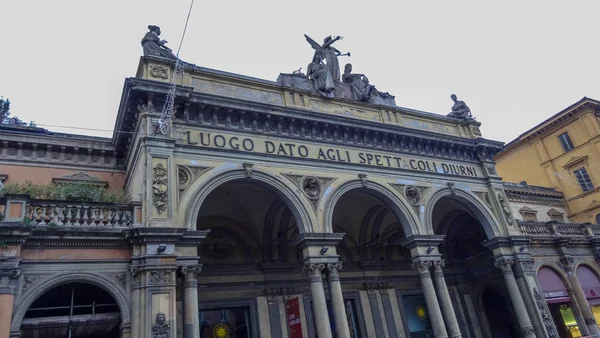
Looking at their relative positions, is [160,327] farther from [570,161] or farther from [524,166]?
[524,166]

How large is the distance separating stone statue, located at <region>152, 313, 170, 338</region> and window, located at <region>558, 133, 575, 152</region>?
90.0 ft

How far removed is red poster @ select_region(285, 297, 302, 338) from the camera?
40.7 feet

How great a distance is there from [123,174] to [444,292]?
11218 millimetres

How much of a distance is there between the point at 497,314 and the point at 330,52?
13761 millimetres

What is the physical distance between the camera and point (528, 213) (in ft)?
80.6

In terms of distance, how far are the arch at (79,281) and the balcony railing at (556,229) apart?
15013 mm

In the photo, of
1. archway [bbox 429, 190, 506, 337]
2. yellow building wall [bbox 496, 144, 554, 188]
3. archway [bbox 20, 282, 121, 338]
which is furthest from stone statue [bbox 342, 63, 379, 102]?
yellow building wall [bbox 496, 144, 554, 188]

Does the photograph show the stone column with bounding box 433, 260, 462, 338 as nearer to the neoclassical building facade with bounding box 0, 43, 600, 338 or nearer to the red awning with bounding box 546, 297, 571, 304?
the neoclassical building facade with bounding box 0, 43, 600, 338

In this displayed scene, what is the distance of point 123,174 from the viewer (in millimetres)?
14562

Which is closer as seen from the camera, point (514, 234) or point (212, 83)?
point (212, 83)

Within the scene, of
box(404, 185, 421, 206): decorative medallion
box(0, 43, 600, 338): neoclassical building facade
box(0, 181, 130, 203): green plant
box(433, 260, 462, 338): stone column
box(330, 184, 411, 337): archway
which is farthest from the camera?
box(330, 184, 411, 337): archway

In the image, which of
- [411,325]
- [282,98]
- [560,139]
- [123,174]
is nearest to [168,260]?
[123,174]

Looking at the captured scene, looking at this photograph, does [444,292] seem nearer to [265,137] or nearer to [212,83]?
[265,137]

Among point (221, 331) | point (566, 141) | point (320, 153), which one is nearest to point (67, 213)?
point (221, 331)
